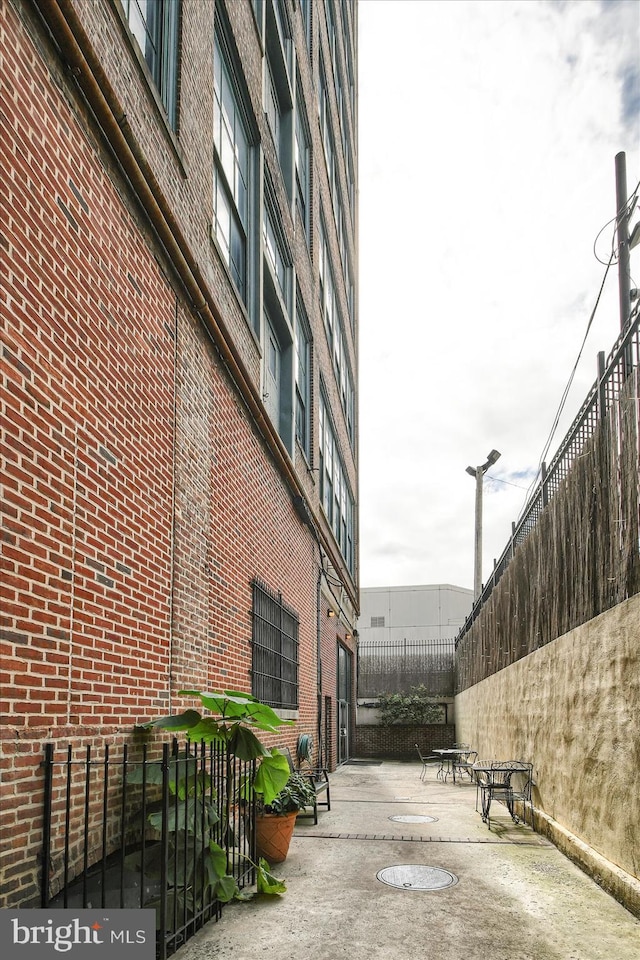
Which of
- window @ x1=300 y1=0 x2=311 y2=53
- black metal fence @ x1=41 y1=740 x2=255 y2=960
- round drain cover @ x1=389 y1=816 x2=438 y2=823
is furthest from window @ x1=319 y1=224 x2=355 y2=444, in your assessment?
→ black metal fence @ x1=41 y1=740 x2=255 y2=960

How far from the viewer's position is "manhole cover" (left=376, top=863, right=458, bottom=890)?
6.65m

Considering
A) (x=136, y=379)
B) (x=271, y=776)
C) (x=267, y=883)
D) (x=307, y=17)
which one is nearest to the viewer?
(x=136, y=379)

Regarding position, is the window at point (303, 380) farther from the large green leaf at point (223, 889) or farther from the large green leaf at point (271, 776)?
the large green leaf at point (223, 889)

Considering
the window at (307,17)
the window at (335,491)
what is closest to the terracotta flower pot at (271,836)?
the window at (335,491)

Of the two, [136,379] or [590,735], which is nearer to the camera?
[136,379]

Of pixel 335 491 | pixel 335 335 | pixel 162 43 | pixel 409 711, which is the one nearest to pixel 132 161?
pixel 162 43

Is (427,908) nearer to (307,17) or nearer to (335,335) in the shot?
(335,335)

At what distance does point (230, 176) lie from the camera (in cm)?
934

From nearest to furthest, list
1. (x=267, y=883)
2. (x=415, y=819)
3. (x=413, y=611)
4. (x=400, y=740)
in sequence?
(x=267, y=883), (x=415, y=819), (x=400, y=740), (x=413, y=611)

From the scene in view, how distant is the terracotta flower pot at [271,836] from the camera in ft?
24.6

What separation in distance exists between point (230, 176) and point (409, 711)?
19052 mm

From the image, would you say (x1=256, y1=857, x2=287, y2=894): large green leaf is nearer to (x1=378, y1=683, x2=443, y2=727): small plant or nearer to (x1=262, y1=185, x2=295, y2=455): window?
(x1=262, y1=185, x2=295, y2=455): window

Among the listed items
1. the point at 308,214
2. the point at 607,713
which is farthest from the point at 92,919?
the point at 308,214

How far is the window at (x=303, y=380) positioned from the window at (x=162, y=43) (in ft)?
24.5
